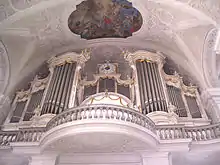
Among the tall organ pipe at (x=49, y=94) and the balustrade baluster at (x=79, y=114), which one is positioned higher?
the tall organ pipe at (x=49, y=94)

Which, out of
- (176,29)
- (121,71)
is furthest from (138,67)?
(176,29)

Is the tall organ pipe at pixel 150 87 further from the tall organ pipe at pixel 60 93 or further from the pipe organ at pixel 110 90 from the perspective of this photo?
the tall organ pipe at pixel 60 93

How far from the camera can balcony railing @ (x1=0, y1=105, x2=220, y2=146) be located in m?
8.45

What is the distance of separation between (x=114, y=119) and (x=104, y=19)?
687cm

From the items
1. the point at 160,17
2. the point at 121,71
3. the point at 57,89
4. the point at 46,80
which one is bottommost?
the point at 57,89

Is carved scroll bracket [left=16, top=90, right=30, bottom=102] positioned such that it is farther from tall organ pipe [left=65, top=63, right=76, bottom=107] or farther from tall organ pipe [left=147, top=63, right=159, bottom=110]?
tall organ pipe [left=147, top=63, right=159, bottom=110]

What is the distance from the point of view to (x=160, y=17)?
13.0 metres

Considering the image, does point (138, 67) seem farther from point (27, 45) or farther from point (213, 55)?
point (27, 45)

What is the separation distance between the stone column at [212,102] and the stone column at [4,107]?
299 inches

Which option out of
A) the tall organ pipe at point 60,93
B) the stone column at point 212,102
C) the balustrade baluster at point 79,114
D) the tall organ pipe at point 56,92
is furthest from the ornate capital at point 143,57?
the balustrade baluster at point 79,114

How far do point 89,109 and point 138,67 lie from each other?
4580mm

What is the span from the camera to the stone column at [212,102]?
10.8m

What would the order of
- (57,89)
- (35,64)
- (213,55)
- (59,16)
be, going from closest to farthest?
(57,89) < (213,55) < (59,16) < (35,64)

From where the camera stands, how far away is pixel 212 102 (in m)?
11.1
